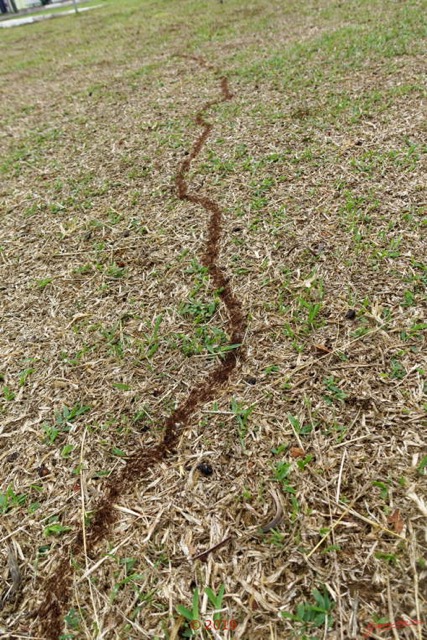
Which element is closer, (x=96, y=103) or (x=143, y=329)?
(x=143, y=329)

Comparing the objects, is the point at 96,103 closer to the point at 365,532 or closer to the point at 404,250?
the point at 404,250

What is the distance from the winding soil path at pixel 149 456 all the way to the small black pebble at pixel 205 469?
0.44 feet

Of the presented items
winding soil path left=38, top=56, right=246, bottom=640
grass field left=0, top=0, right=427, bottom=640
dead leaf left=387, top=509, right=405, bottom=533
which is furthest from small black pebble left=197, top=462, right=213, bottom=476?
dead leaf left=387, top=509, right=405, bottom=533

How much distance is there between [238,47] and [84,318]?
17.3 ft

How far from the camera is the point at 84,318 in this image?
7.26ft

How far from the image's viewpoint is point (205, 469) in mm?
1523

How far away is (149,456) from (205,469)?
0.24m

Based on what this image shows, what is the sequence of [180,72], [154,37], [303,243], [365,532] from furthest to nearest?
[154,37] < [180,72] < [303,243] < [365,532]

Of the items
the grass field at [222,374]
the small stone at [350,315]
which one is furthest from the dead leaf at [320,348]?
the small stone at [350,315]

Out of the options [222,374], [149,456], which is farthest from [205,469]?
[222,374]

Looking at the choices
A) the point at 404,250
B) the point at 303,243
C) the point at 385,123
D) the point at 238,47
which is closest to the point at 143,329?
the point at 303,243

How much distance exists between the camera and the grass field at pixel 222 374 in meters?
1.25

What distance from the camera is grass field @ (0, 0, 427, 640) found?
1.25 m

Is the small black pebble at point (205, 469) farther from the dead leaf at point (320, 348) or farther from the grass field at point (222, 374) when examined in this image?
the dead leaf at point (320, 348)
